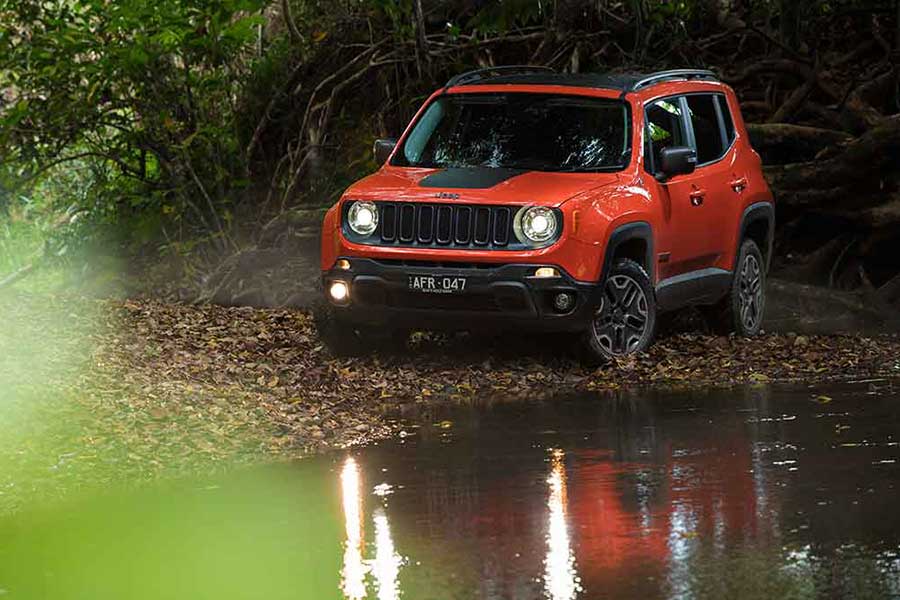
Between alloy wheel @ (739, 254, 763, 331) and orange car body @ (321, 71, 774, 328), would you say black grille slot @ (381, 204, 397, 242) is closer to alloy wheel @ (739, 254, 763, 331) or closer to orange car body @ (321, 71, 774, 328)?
orange car body @ (321, 71, 774, 328)

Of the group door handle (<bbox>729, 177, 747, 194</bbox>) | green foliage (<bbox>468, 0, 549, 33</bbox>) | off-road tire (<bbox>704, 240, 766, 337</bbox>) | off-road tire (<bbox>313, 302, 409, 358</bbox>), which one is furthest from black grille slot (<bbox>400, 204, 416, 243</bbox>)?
green foliage (<bbox>468, 0, 549, 33</bbox>)

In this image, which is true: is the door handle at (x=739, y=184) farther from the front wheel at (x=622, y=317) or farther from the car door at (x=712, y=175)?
the front wheel at (x=622, y=317)

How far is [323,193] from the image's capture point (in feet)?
68.6

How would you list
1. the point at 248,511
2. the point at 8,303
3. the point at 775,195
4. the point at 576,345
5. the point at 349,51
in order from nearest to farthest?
the point at 248,511
the point at 576,345
the point at 8,303
the point at 775,195
the point at 349,51

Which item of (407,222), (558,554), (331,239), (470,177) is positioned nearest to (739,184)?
(470,177)

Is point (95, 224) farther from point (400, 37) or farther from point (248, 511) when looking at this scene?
point (248, 511)

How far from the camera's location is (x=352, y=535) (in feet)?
25.9

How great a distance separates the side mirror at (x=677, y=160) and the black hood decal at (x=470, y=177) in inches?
42.0

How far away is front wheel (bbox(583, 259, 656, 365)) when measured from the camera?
13.3 m

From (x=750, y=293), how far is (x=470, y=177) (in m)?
3.38

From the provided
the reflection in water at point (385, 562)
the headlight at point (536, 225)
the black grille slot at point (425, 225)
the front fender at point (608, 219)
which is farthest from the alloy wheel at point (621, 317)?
the reflection in water at point (385, 562)

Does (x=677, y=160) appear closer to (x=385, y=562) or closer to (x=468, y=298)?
(x=468, y=298)

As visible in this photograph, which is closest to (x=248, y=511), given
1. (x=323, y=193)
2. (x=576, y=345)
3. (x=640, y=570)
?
(x=640, y=570)

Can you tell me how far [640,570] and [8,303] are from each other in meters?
9.51
